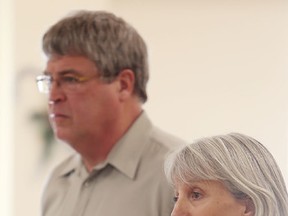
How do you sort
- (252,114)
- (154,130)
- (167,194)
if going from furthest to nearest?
(252,114) < (154,130) < (167,194)

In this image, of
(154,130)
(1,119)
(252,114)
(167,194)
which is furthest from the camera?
(1,119)

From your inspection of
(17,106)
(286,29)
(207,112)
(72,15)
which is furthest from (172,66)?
(72,15)

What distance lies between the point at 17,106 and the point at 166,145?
1547 mm

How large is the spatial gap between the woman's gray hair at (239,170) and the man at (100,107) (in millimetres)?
542

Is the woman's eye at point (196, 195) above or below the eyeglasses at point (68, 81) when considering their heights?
above

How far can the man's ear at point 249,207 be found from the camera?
1395 mm

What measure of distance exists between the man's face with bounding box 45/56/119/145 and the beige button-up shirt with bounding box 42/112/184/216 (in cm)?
10

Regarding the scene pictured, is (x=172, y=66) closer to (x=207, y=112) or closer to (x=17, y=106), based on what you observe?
(x=207, y=112)

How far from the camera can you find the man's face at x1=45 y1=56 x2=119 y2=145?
6.78 feet

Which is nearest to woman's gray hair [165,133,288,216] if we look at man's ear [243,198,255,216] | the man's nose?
man's ear [243,198,255,216]

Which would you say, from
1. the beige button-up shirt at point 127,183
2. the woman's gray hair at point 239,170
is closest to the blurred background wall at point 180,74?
the beige button-up shirt at point 127,183

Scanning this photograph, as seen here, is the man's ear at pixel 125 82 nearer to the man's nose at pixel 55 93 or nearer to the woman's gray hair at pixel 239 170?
the man's nose at pixel 55 93

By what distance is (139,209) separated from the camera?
1942 millimetres

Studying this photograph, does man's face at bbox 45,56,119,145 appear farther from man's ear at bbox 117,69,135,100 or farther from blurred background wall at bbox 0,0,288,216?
blurred background wall at bbox 0,0,288,216
